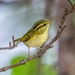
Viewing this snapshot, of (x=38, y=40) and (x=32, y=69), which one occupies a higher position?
(x=38, y=40)

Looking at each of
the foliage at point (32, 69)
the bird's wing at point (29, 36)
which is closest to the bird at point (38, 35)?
the bird's wing at point (29, 36)

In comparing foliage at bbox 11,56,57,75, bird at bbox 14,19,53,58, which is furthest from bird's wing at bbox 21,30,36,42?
foliage at bbox 11,56,57,75

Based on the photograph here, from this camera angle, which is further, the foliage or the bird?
the foliage

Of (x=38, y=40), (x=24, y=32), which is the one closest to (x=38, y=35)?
(x=38, y=40)

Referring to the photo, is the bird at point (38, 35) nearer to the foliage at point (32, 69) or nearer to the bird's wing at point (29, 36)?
the bird's wing at point (29, 36)

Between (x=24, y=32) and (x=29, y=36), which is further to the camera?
(x=24, y=32)

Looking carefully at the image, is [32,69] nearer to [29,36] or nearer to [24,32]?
[29,36]

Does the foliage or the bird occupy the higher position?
the bird

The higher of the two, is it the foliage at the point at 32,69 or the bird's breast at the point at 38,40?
the bird's breast at the point at 38,40

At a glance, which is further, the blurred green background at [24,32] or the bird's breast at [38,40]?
the blurred green background at [24,32]

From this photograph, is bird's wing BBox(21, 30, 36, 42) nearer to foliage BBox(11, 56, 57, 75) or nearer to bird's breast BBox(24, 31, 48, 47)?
bird's breast BBox(24, 31, 48, 47)

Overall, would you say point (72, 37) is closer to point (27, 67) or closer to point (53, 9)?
point (53, 9)

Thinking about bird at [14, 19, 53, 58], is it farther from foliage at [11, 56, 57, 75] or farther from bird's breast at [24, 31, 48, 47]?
foliage at [11, 56, 57, 75]

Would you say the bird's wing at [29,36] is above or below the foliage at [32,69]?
above
